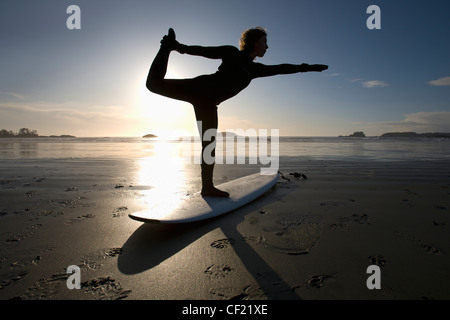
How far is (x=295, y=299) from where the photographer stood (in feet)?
4.60

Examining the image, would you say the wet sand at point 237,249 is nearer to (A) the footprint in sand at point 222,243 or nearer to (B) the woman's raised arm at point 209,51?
(A) the footprint in sand at point 222,243

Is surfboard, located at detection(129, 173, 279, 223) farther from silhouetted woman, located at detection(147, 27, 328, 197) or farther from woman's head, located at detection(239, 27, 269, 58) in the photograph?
woman's head, located at detection(239, 27, 269, 58)

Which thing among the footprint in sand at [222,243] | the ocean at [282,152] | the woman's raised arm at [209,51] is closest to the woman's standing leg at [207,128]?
the woman's raised arm at [209,51]

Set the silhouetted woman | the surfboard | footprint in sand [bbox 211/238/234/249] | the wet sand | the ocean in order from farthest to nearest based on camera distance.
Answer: the ocean → the silhouetted woman → the surfboard → footprint in sand [bbox 211/238/234/249] → the wet sand

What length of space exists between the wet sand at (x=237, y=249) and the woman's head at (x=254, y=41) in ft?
7.16

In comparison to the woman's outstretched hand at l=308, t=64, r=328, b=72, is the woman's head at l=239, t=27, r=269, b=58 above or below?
above

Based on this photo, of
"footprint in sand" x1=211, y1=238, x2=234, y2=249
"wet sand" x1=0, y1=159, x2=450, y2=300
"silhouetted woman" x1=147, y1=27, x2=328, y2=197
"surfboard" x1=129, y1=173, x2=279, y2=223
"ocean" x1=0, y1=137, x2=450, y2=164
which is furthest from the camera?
"ocean" x1=0, y1=137, x2=450, y2=164

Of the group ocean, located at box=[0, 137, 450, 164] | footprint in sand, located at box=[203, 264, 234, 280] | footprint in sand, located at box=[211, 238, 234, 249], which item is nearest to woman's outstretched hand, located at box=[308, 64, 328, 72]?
footprint in sand, located at box=[211, 238, 234, 249]

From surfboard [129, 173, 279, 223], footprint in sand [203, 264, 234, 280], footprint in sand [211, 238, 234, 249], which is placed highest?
surfboard [129, 173, 279, 223]

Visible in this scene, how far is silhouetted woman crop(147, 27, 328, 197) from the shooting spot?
268 cm

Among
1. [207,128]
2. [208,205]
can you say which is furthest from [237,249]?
[207,128]

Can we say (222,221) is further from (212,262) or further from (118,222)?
(118,222)

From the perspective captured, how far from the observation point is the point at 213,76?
3.05 metres
